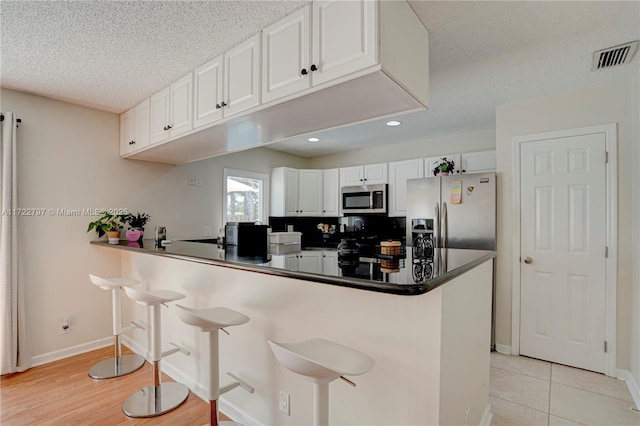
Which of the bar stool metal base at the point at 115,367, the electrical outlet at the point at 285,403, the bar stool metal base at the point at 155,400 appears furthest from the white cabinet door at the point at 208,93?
the bar stool metal base at the point at 115,367

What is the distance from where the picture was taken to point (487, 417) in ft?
6.66

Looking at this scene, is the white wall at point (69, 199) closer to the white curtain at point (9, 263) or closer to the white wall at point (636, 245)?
the white curtain at point (9, 263)

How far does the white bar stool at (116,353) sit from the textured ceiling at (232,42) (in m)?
1.68

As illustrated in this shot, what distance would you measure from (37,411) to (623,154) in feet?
16.0

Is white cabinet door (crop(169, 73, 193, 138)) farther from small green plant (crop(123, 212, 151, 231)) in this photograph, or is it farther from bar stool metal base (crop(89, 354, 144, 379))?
bar stool metal base (crop(89, 354, 144, 379))

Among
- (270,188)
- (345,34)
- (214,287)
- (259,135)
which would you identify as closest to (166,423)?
(214,287)

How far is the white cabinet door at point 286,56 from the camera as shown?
1644 millimetres

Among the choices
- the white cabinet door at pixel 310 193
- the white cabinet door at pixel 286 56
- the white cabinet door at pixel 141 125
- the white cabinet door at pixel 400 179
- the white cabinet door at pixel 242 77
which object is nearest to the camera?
the white cabinet door at pixel 286 56

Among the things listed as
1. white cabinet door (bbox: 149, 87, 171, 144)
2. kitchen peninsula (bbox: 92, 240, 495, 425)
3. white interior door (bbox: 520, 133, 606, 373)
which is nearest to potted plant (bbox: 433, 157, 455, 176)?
white interior door (bbox: 520, 133, 606, 373)

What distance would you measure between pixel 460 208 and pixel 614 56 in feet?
5.36

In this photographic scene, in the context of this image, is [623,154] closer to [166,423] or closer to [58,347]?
[166,423]

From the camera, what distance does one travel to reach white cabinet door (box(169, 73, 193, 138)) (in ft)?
7.95

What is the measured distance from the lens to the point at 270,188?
16.3 feet

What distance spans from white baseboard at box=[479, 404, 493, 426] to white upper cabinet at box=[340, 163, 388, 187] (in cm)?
295
